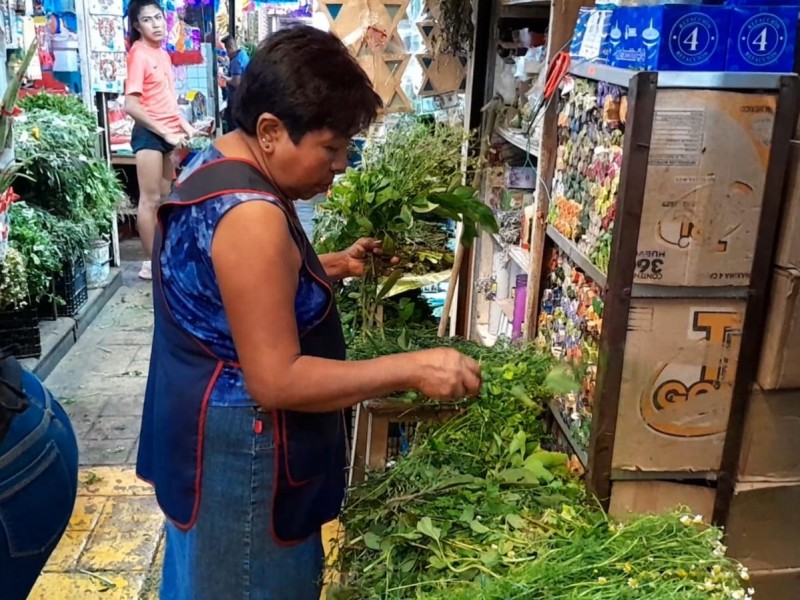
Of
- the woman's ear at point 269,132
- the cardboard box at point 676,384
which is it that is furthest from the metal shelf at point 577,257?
the woman's ear at point 269,132

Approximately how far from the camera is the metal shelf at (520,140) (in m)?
2.37

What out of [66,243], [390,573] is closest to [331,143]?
[390,573]

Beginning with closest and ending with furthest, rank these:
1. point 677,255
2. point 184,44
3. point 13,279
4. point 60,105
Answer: point 677,255, point 13,279, point 60,105, point 184,44

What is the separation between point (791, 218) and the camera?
59.5 inches

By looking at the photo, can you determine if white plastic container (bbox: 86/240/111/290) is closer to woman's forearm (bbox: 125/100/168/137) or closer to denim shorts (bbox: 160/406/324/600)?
woman's forearm (bbox: 125/100/168/137)

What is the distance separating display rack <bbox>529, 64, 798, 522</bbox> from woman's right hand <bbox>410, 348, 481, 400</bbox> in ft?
1.24

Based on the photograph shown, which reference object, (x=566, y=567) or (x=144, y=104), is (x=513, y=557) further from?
(x=144, y=104)

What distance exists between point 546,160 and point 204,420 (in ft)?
4.12

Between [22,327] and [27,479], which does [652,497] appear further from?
[22,327]

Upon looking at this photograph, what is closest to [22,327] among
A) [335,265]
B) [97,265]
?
[97,265]

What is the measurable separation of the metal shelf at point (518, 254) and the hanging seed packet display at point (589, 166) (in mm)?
343

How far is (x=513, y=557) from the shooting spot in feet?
4.78

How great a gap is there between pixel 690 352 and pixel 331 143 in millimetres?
836

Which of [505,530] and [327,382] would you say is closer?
[327,382]
